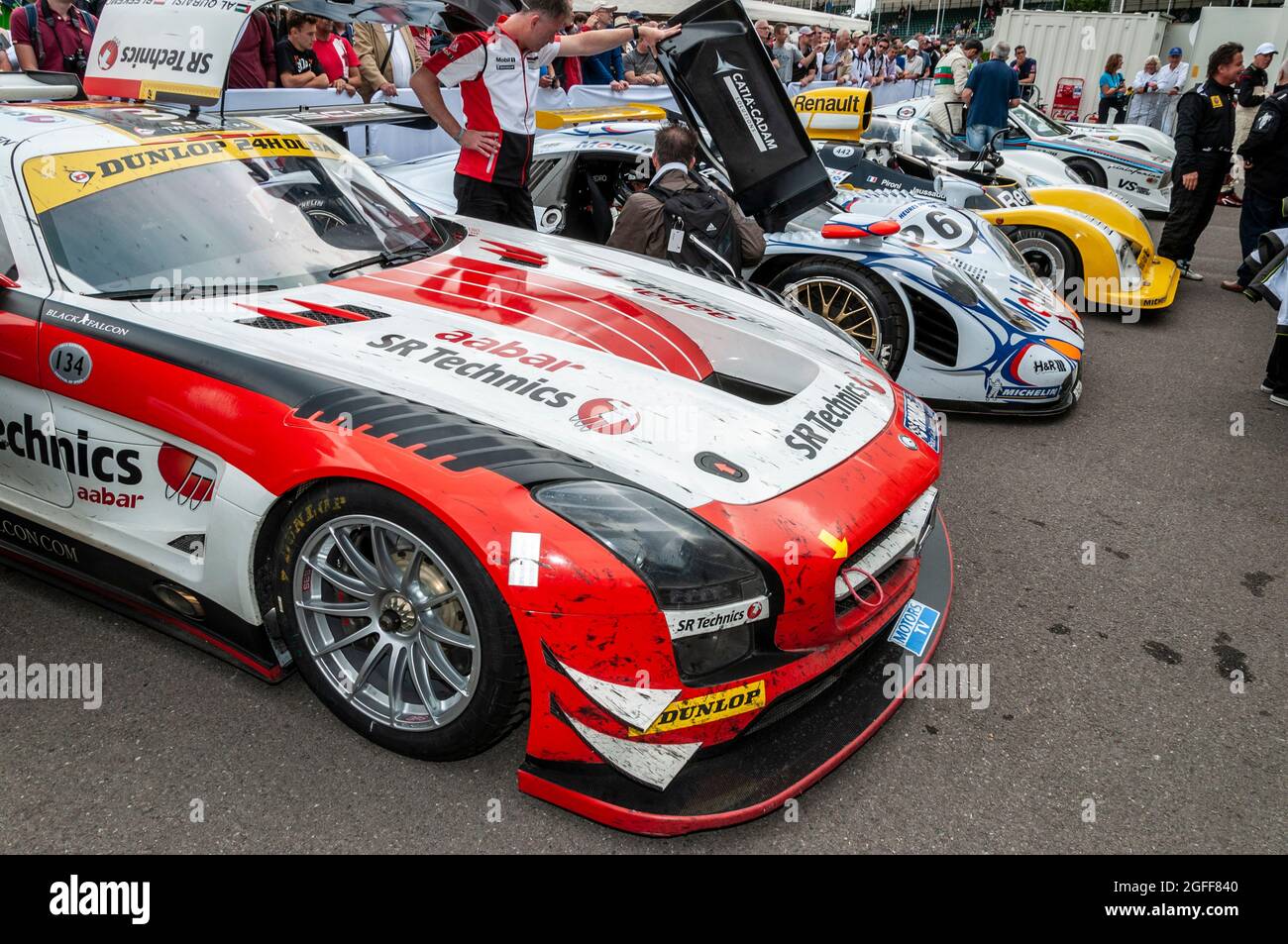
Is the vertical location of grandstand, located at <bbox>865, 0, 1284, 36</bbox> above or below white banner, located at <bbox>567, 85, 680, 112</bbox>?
above

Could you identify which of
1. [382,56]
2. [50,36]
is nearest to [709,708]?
[50,36]

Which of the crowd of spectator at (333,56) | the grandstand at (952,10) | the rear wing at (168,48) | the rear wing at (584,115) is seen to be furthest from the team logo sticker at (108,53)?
the grandstand at (952,10)

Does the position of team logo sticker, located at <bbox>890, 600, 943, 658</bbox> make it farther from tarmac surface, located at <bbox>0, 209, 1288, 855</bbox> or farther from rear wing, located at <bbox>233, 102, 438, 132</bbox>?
rear wing, located at <bbox>233, 102, 438, 132</bbox>

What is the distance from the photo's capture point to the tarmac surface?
2.02 meters

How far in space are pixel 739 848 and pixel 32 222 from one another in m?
2.38

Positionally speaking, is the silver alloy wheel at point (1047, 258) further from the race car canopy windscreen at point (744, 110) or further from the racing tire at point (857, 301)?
the racing tire at point (857, 301)

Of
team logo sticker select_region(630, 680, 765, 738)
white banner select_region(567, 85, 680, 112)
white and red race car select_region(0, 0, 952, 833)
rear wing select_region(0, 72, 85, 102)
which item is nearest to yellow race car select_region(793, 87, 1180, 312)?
white banner select_region(567, 85, 680, 112)

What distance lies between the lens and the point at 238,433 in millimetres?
2102

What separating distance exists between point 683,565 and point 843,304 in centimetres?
289

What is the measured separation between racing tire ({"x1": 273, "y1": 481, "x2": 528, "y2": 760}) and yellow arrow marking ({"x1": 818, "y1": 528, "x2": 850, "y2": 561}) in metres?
0.70

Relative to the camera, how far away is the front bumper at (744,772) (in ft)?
6.28

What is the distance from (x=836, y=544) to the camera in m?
2.05

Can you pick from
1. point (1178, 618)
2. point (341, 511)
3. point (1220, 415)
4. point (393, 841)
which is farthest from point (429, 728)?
point (1220, 415)

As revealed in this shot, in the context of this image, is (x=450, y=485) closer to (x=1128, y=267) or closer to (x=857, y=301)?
(x=857, y=301)
